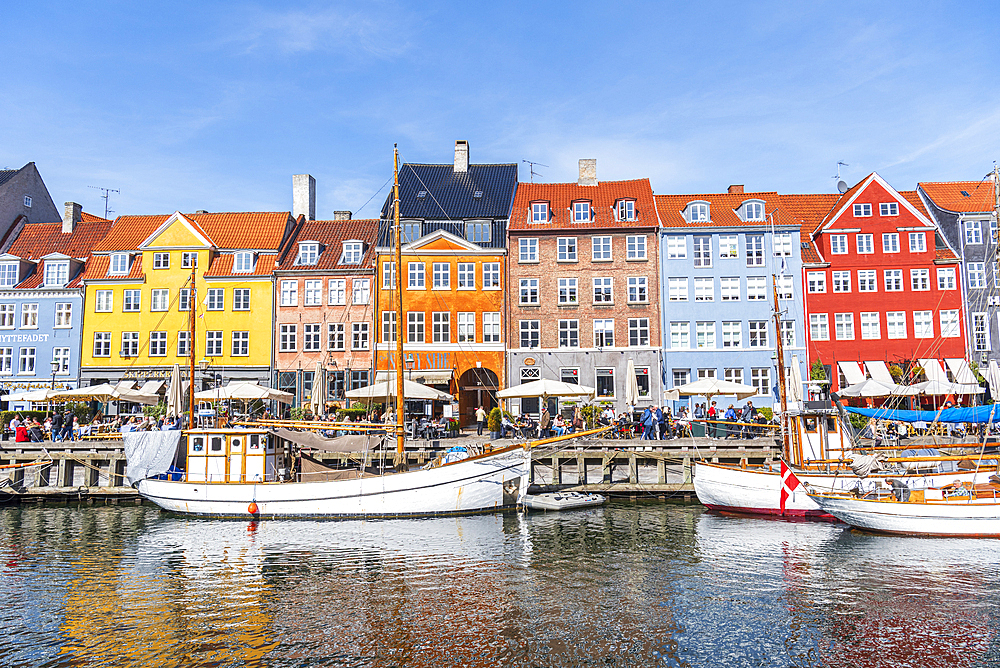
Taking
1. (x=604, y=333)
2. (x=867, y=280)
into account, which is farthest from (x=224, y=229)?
(x=867, y=280)

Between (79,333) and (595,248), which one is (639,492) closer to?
(595,248)

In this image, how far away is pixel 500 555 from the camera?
22.1 metres

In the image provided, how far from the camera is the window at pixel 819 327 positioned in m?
50.6

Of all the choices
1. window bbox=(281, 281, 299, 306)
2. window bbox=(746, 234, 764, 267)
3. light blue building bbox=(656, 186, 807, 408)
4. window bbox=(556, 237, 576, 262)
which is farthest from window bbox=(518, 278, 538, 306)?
window bbox=(281, 281, 299, 306)

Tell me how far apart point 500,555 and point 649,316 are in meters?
30.6

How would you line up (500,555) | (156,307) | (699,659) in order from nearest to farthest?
(699,659)
(500,555)
(156,307)

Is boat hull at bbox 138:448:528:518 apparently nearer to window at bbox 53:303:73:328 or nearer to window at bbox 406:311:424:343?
window at bbox 406:311:424:343

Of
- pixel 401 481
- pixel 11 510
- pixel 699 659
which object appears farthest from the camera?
pixel 11 510

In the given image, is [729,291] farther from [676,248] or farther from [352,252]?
[352,252]

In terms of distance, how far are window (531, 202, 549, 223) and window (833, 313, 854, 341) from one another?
19.9 m

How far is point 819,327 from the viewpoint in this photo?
167 ft

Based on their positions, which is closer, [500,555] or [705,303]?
[500,555]

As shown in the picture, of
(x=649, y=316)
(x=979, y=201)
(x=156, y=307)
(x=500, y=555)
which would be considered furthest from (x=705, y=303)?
(x=156, y=307)

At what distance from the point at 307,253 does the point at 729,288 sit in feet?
91.9
